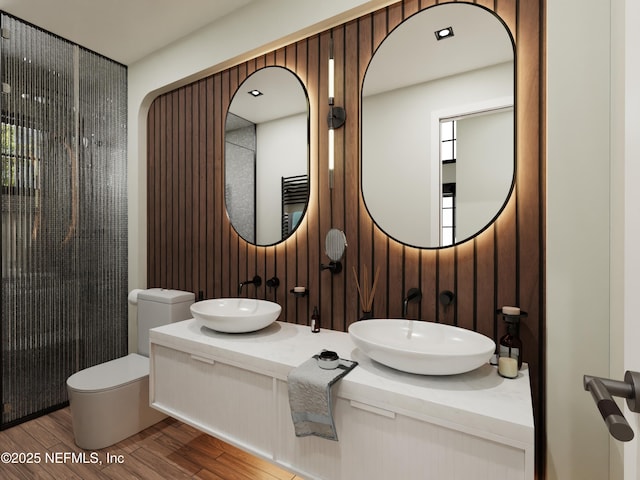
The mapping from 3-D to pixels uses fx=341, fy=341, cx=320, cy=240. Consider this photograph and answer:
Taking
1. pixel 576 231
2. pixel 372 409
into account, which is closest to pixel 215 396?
pixel 372 409

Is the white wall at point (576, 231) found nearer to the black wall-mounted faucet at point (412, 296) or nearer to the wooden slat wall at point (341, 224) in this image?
the wooden slat wall at point (341, 224)

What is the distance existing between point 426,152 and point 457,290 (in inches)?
25.8

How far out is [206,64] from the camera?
2297 millimetres

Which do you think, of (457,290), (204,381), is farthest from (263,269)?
(457,290)

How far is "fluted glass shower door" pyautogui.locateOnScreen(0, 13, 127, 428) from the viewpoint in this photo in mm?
2260

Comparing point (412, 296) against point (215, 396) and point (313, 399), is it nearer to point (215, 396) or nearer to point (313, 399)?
point (313, 399)

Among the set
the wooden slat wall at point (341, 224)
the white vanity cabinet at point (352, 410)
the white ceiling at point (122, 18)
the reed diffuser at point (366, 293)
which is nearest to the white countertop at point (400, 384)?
the white vanity cabinet at point (352, 410)

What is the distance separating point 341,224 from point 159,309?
151cm

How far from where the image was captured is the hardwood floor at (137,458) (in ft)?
6.06

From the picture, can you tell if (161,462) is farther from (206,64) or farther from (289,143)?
(206,64)

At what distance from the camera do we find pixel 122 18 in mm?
2254

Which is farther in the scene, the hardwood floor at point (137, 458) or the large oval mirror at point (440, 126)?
the hardwood floor at point (137, 458)

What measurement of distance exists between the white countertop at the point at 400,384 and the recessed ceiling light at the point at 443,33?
4.68 feet

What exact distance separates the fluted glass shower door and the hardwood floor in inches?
13.8
